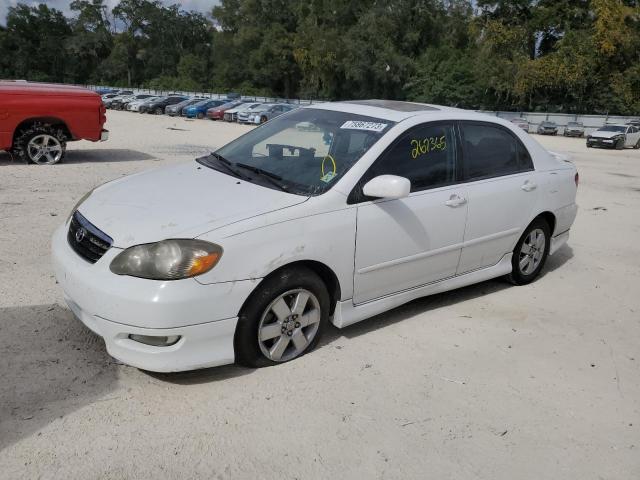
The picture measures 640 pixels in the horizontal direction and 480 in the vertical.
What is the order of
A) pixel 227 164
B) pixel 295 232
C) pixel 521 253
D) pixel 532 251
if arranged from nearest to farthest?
1. pixel 295 232
2. pixel 227 164
3. pixel 521 253
4. pixel 532 251

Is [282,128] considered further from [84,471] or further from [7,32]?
[7,32]

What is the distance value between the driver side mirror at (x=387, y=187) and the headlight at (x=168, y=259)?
111 cm

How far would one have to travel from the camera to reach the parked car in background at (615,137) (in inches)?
1047

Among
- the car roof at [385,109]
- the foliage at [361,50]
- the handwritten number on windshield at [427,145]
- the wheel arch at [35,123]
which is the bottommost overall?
the wheel arch at [35,123]

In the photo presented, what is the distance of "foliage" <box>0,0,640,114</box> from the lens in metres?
48.6

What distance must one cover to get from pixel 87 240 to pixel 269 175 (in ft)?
4.10

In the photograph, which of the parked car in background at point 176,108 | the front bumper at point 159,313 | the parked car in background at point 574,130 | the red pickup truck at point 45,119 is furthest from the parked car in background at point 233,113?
the front bumper at point 159,313

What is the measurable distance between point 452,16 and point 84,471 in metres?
70.6

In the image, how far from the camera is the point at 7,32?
95.7m

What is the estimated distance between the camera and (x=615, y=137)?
26.5 metres

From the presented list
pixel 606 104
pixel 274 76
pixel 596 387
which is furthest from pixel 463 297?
pixel 274 76

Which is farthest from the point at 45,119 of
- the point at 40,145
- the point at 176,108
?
the point at 176,108

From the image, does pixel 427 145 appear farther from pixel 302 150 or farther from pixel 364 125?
pixel 302 150

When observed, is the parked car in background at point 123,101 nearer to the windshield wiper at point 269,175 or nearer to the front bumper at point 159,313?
the windshield wiper at point 269,175
